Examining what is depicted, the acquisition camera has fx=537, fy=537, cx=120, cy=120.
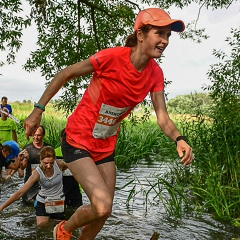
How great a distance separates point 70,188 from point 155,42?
4.25m

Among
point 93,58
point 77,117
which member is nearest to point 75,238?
point 77,117

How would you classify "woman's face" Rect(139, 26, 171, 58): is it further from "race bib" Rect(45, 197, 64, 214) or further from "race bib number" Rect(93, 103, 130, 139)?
"race bib" Rect(45, 197, 64, 214)

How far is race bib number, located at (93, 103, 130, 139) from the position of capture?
420cm

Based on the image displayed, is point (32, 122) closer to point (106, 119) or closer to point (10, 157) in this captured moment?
point (106, 119)

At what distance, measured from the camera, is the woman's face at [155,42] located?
4098 millimetres

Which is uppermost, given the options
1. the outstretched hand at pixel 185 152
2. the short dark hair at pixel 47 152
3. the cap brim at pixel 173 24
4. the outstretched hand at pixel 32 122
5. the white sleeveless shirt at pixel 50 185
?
the cap brim at pixel 173 24

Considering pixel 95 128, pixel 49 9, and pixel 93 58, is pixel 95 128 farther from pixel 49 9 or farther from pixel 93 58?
pixel 49 9

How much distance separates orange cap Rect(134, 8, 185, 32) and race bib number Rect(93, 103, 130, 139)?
0.66m

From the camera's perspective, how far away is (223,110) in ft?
26.1

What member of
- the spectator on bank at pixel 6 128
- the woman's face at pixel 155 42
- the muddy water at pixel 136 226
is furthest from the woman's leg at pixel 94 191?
the spectator on bank at pixel 6 128

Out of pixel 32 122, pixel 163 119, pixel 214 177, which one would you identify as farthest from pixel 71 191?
pixel 32 122

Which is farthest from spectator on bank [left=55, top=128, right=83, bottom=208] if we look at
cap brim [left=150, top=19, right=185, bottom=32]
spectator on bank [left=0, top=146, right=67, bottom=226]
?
cap brim [left=150, top=19, right=185, bottom=32]

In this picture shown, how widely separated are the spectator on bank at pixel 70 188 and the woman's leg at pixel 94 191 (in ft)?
11.1

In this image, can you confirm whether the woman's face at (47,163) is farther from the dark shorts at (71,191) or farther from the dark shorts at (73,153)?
the dark shorts at (73,153)
